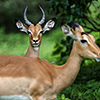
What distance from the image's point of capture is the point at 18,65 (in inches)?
173

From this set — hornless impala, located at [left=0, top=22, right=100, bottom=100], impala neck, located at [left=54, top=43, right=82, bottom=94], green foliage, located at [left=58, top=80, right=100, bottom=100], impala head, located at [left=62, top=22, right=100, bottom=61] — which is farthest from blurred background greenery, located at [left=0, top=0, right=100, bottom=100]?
impala head, located at [left=62, top=22, right=100, bottom=61]

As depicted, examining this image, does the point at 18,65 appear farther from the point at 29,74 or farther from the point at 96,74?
the point at 96,74

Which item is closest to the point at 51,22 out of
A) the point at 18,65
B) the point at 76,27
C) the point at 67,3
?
the point at 67,3

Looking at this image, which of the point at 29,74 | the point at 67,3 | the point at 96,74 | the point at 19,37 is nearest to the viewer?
the point at 29,74

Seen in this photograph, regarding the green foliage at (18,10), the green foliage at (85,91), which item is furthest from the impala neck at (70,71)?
the green foliage at (18,10)

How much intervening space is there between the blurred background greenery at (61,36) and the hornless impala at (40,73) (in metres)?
0.22

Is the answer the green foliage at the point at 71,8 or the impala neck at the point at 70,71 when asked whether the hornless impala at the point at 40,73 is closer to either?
the impala neck at the point at 70,71

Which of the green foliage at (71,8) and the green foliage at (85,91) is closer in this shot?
the green foliage at (85,91)

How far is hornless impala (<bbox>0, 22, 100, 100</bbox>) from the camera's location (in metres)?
4.29

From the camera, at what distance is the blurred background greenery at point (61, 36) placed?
632cm

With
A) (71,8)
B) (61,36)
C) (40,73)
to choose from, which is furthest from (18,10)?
(40,73)

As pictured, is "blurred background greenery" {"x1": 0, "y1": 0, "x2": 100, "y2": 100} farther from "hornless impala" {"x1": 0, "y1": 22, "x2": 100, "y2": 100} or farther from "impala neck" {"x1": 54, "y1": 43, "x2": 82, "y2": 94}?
"impala neck" {"x1": 54, "y1": 43, "x2": 82, "y2": 94}

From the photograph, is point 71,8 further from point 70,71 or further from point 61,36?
point 61,36

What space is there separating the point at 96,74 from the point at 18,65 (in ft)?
9.48
